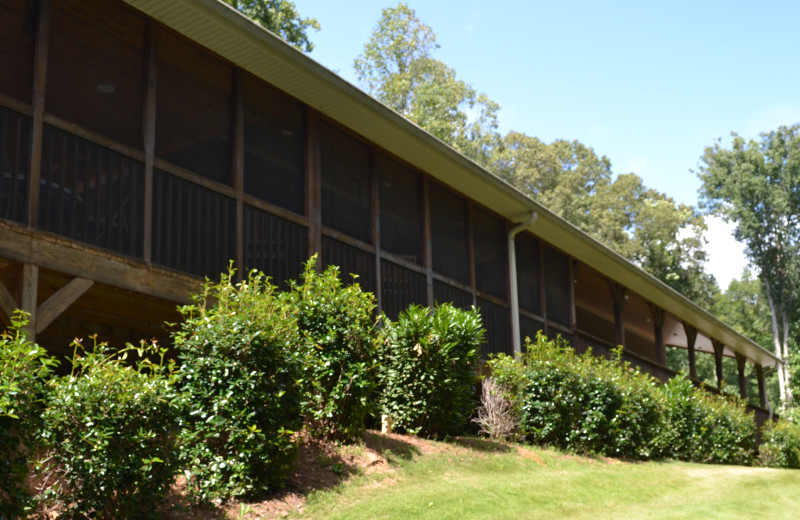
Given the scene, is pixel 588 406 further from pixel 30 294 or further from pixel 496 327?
pixel 30 294

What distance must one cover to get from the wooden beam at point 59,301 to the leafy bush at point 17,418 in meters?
1.60

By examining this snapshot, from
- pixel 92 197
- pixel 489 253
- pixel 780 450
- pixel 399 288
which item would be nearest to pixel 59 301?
pixel 92 197

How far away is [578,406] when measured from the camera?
13.7 m

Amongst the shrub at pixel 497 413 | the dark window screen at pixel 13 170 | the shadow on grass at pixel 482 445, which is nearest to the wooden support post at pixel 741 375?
the shrub at pixel 497 413

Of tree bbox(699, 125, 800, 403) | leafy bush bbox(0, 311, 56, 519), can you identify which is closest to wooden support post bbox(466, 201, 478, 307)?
leafy bush bbox(0, 311, 56, 519)

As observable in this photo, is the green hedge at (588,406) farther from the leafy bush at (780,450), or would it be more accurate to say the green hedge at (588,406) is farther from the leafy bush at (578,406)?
the leafy bush at (780,450)

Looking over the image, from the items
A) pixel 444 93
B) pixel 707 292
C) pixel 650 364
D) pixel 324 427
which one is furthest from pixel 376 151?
pixel 707 292

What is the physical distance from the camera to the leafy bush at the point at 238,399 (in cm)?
787

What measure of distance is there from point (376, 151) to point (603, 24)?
1523 centimetres

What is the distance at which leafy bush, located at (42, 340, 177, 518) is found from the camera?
667 centimetres

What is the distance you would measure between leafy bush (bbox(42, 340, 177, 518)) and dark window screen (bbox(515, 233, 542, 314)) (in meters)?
11.4

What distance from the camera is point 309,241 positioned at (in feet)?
38.3

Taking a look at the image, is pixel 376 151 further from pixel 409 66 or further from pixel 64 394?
pixel 409 66

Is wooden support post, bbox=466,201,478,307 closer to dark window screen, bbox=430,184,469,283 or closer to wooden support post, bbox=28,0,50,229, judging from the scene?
dark window screen, bbox=430,184,469,283
